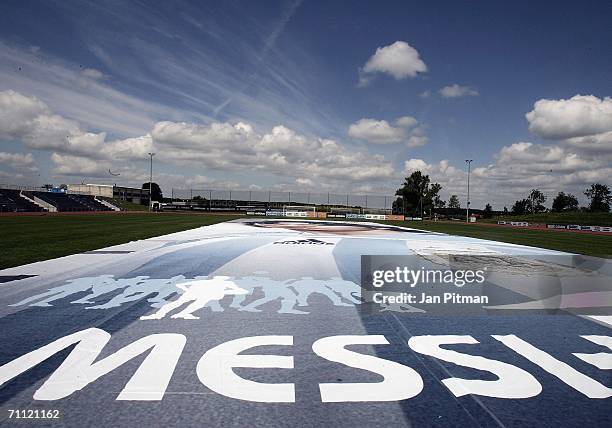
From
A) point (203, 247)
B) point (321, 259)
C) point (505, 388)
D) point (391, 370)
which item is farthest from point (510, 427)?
point (203, 247)

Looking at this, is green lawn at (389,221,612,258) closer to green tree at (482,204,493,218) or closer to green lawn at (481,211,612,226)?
green lawn at (481,211,612,226)

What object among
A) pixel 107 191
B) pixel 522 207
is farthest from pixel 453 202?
pixel 107 191

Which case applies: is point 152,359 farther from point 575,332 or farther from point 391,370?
point 575,332

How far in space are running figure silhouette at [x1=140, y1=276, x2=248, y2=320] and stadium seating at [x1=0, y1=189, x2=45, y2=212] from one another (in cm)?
5511

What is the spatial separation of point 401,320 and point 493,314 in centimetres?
160

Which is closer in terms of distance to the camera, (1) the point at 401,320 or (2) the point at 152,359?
(2) the point at 152,359

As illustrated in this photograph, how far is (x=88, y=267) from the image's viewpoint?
9586 millimetres

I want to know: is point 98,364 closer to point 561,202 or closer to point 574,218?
point 574,218

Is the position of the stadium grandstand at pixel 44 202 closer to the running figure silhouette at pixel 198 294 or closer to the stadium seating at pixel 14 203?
the stadium seating at pixel 14 203

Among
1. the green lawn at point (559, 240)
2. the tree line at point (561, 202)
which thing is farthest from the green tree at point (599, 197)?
the green lawn at point (559, 240)

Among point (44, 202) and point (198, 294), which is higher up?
point (44, 202)
